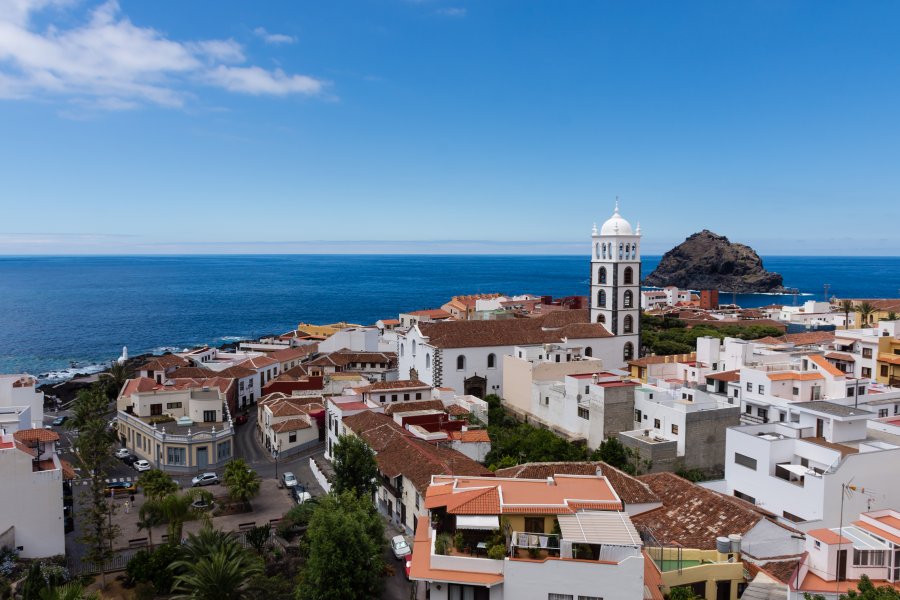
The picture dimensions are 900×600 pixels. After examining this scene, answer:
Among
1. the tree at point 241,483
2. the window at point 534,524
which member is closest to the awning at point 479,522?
the window at point 534,524

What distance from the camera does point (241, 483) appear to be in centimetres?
2906

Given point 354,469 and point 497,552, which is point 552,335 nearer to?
point 354,469

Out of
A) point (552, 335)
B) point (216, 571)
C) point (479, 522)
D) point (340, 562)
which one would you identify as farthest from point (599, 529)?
point (552, 335)

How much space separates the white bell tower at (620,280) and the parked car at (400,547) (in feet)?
97.1

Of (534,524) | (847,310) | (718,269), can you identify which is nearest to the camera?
(534,524)

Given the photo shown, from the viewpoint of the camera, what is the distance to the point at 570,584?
1470 centimetres

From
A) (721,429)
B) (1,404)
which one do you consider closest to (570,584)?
(721,429)

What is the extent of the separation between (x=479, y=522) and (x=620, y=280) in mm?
36164

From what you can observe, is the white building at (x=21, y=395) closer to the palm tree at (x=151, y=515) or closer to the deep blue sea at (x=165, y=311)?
the palm tree at (x=151, y=515)

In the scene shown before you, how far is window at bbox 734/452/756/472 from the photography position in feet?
84.7

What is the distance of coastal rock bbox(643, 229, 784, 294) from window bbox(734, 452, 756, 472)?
492ft

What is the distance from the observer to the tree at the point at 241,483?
29.0 m

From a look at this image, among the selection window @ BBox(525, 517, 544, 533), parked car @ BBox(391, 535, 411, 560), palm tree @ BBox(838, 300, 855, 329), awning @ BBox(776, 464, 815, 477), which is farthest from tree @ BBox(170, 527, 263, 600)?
palm tree @ BBox(838, 300, 855, 329)

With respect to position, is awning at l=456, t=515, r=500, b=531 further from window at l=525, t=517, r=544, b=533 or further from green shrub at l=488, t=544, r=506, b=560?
window at l=525, t=517, r=544, b=533
